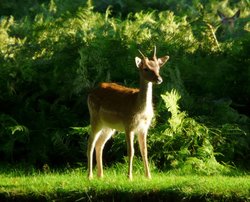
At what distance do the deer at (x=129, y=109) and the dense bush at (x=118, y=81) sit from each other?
124cm

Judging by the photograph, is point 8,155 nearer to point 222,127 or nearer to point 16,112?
point 16,112

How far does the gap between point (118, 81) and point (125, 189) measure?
3.93 metres

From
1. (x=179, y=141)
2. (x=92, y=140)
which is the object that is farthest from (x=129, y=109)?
(x=179, y=141)

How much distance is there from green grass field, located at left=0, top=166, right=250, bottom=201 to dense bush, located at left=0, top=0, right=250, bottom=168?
56.9 inches

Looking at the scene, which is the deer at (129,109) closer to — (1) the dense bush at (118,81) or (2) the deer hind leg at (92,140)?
(2) the deer hind leg at (92,140)

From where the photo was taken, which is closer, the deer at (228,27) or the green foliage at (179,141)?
the green foliage at (179,141)

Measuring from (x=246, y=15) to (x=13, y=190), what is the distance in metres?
7.92

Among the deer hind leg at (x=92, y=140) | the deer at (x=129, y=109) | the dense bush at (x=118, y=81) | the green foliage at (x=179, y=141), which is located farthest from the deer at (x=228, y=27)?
the deer hind leg at (x=92, y=140)

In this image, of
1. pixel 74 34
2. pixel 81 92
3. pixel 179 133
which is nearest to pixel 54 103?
pixel 81 92

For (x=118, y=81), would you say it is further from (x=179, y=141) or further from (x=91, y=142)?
(x=91, y=142)

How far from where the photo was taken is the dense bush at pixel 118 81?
11.3 meters

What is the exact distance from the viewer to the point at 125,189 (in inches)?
344

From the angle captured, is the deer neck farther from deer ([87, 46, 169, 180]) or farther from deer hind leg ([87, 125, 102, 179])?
deer hind leg ([87, 125, 102, 179])

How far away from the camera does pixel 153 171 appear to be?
1076 centimetres
